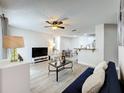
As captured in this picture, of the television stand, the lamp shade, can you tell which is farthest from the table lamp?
the television stand

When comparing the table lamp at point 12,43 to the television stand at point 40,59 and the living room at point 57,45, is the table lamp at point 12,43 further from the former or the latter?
the television stand at point 40,59

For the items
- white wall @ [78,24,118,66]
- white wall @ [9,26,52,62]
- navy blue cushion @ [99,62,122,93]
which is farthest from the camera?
white wall @ [9,26,52,62]

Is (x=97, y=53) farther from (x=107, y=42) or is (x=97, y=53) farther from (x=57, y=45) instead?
(x=57, y=45)

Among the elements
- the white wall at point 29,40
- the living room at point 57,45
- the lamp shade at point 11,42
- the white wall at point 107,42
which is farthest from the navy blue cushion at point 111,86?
the white wall at point 29,40

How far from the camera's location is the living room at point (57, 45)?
2352 millimetres

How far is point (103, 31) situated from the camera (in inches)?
233

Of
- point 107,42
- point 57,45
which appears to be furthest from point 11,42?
point 57,45

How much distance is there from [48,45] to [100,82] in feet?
29.2

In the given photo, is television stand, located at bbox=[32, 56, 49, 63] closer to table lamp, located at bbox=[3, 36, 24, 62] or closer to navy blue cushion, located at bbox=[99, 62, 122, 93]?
table lamp, located at bbox=[3, 36, 24, 62]

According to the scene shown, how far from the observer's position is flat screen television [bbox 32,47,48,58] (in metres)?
8.31

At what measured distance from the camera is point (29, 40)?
324 inches

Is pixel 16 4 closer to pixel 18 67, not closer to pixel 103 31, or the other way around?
pixel 18 67

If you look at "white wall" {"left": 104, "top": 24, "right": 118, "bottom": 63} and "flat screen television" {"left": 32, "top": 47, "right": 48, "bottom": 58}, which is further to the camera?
"flat screen television" {"left": 32, "top": 47, "right": 48, "bottom": 58}

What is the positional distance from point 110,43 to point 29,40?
5.16m
